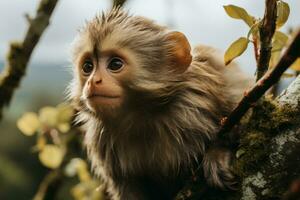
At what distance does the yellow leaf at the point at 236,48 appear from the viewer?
123 inches

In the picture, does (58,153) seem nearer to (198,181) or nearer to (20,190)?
(198,181)

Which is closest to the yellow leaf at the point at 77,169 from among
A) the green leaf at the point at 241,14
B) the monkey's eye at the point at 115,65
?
the monkey's eye at the point at 115,65

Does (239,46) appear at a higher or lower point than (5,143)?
higher

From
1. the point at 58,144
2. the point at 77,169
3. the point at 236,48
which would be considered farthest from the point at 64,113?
the point at 236,48

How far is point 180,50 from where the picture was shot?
4.19m

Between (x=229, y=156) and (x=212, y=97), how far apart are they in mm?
555

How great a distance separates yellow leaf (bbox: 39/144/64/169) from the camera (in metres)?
4.57

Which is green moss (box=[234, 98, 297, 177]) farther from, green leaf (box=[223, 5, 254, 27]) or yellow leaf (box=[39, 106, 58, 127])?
yellow leaf (box=[39, 106, 58, 127])

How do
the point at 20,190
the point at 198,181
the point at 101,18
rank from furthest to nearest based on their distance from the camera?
the point at 20,190
the point at 101,18
the point at 198,181

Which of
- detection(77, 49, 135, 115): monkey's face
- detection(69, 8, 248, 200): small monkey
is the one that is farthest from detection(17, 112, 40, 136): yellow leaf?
detection(77, 49, 135, 115): monkey's face

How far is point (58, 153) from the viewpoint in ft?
15.1

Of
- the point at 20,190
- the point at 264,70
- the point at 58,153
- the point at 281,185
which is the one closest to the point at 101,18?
the point at 58,153

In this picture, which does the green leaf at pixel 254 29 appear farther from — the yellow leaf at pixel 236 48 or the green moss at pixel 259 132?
the green moss at pixel 259 132

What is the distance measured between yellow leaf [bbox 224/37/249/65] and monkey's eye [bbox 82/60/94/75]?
130 cm
